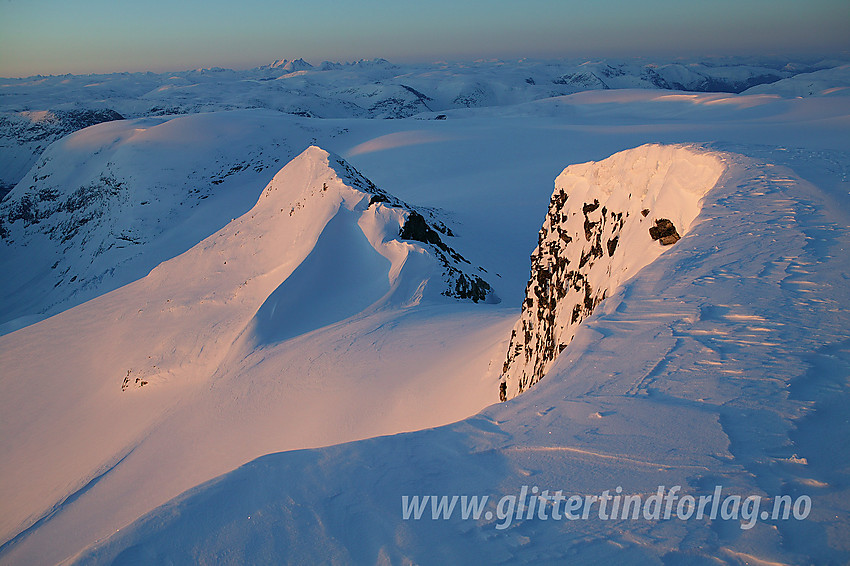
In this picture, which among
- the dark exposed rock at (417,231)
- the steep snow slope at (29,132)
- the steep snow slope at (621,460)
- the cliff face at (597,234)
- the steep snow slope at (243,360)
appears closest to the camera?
the steep snow slope at (621,460)

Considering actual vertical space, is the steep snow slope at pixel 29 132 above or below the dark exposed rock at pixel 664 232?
above

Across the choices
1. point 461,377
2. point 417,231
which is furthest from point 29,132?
point 461,377

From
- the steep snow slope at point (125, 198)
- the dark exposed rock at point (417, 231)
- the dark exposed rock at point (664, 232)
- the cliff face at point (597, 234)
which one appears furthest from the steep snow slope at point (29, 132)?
the dark exposed rock at point (664, 232)

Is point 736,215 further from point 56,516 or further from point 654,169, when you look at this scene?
point 56,516

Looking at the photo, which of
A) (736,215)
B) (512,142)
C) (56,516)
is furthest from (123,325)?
(512,142)

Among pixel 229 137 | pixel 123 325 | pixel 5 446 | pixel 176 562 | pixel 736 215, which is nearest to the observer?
pixel 176 562

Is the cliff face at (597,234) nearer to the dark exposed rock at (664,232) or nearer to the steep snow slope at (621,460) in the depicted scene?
the dark exposed rock at (664,232)

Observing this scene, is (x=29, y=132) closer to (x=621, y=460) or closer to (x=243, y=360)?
(x=243, y=360)
